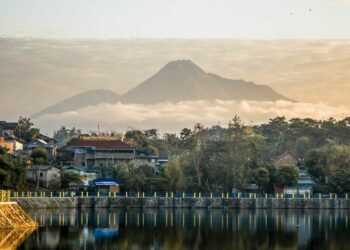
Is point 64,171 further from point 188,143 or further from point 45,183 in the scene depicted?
point 188,143

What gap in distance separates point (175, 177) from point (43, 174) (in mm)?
14213

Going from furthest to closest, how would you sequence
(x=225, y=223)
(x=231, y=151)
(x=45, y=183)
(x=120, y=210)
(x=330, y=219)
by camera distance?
(x=231, y=151)
(x=45, y=183)
(x=120, y=210)
(x=330, y=219)
(x=225, y=223)

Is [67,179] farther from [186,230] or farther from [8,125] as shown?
[8,125]

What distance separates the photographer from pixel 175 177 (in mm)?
86875

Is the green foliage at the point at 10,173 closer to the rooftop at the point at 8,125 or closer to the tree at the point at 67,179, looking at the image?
the tree at the point at 67,179

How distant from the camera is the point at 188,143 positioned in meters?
94.8

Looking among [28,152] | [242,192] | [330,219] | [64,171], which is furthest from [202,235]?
[28,152]

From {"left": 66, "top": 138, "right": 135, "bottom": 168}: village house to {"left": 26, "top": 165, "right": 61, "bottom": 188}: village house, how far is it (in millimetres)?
16324

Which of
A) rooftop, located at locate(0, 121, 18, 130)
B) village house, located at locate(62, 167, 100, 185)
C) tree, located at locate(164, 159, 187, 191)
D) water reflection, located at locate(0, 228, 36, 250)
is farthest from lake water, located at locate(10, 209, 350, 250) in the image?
rooftop, located at locate(0, 121, 18, 130)

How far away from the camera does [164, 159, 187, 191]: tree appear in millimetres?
86250

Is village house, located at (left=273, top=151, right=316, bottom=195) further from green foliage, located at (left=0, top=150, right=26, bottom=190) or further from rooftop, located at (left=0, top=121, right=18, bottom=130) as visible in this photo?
rooftop, located at (left=0, top=121, right=18, bottom=130)

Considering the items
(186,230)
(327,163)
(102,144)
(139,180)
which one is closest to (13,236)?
(186,230)

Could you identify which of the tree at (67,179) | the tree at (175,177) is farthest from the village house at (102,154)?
the tree at (175,177)

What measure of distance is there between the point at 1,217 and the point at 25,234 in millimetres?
3591
